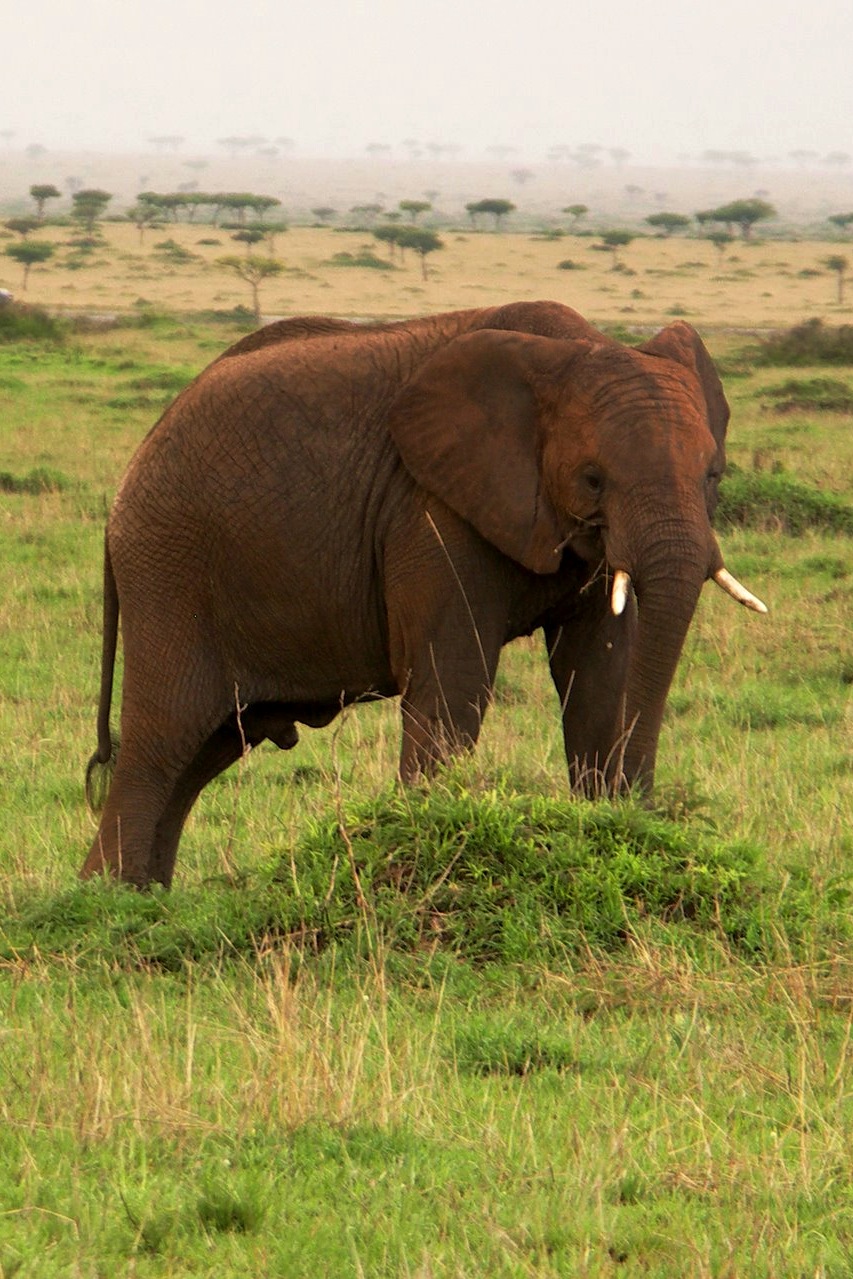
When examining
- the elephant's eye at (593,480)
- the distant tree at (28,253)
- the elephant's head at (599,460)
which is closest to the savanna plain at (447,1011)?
the elephant's head at (599,460)

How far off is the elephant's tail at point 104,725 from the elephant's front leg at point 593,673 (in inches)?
67.1

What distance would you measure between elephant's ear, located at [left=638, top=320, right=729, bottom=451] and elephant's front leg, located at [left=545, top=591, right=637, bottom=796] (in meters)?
0.70

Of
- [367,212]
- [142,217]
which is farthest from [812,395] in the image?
[367,212]

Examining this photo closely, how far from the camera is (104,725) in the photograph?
23.4ft

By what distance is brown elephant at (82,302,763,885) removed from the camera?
6309 millimetres

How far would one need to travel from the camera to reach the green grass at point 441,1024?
3477 mm

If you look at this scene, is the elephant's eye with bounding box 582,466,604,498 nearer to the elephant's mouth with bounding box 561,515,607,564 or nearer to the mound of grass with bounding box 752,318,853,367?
the elephant's mouth with bounding box 561,515,607,564

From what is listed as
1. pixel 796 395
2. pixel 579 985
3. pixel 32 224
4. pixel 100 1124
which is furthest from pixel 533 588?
pixel 32 224

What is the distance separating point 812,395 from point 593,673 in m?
17.4

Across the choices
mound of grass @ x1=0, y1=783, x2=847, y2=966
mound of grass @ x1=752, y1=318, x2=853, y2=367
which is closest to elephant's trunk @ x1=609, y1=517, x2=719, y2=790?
mound of grass @ x1=0, y1=783, x2=847, y2=966

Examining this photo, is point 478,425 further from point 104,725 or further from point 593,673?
point 104,725

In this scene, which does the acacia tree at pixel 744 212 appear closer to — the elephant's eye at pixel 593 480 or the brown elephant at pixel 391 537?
the brown elephant at pixel 391 537

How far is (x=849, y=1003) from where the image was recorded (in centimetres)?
496

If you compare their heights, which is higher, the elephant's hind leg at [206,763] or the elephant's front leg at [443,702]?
the elephant's front leg at [443,702]
